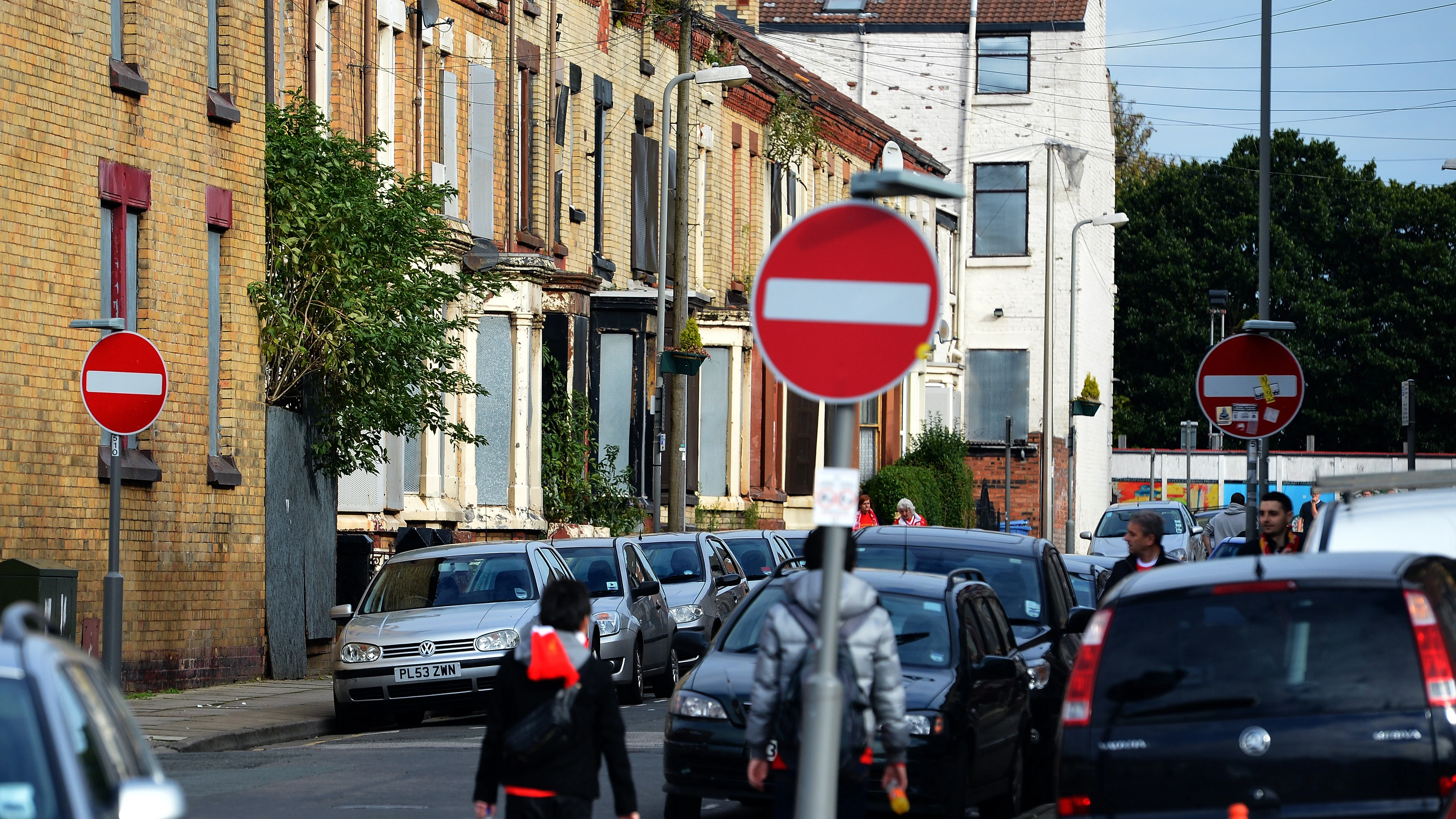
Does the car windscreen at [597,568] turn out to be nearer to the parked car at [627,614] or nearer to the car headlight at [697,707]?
the parked car at [627,614]

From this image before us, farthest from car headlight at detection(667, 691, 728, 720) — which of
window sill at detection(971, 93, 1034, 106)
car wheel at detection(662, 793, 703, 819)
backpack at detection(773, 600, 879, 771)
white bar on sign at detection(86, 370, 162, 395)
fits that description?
window sill at detection(971, 93, 1034, 106)

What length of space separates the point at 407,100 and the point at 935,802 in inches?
787

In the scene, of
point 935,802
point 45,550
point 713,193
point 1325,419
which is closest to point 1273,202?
point 1325,419

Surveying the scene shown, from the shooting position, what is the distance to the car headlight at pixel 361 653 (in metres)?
18.7

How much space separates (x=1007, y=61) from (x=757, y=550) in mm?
39772

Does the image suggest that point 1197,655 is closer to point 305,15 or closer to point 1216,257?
point 305,15

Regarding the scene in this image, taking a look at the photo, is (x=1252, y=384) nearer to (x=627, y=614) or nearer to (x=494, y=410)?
(x=627, y=614)

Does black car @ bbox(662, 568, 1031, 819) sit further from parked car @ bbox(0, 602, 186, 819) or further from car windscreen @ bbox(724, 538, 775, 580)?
car windscreen @ bbox(724, 538, 775, 580)

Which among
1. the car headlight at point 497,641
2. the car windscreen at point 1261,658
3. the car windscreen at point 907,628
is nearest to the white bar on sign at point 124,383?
the car headlight at point 497,641

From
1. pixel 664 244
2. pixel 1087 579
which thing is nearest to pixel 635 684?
pixel 1087 579

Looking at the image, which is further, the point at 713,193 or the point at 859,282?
the point at 713,193

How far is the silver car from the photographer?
732 inches

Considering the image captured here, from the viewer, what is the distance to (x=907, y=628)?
494 inches

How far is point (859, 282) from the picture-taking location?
7320 mm
